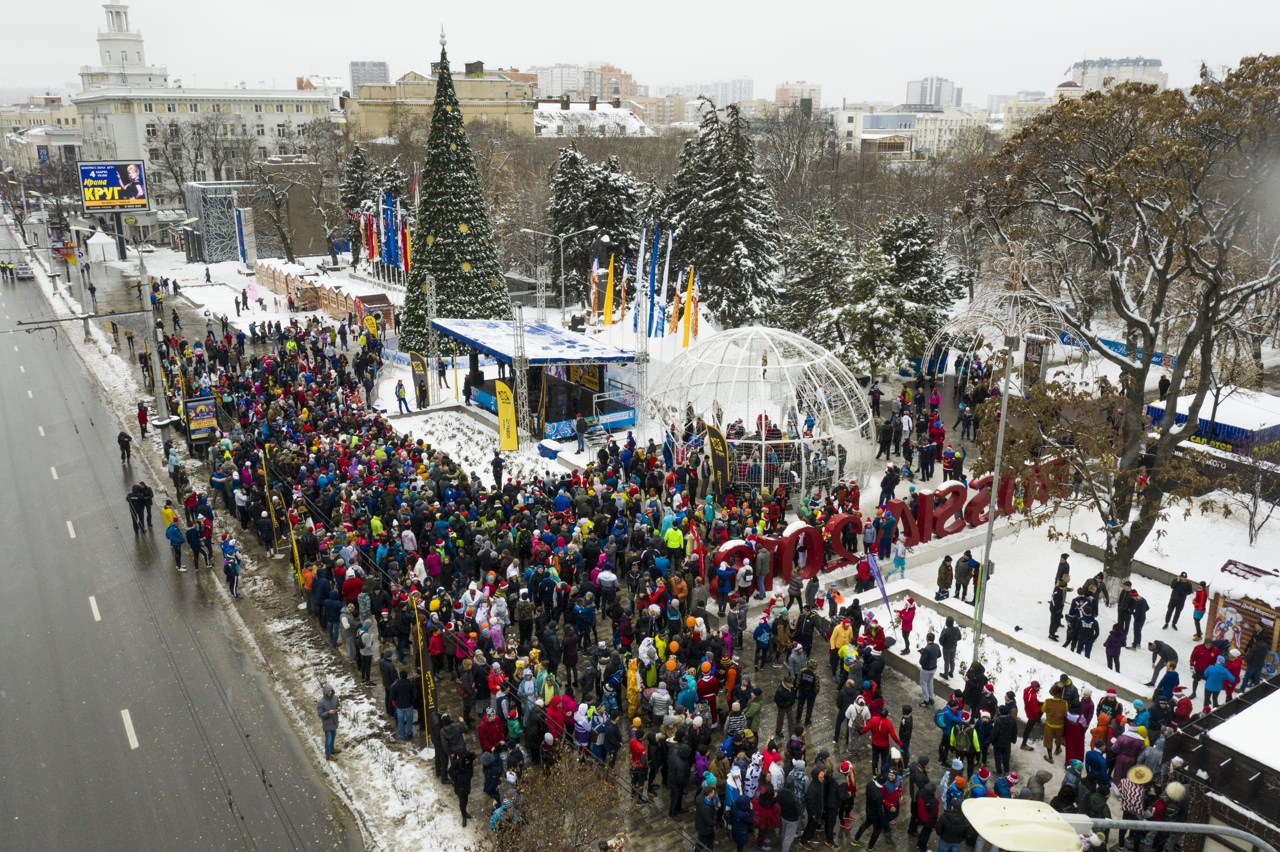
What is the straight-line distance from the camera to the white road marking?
1412cm

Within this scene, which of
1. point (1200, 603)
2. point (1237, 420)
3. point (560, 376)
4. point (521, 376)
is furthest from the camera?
point (560, 376)

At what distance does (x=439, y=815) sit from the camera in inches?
490

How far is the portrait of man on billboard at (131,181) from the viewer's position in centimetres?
5759

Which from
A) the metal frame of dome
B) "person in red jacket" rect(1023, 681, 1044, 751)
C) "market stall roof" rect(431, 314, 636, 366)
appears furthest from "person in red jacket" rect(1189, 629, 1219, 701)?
"market stall roof" rect(431, 314, 636, 366)

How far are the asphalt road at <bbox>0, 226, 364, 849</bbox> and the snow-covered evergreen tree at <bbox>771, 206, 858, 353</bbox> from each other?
22.5 meters

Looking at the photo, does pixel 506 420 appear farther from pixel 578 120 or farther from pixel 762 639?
pixel 578 120

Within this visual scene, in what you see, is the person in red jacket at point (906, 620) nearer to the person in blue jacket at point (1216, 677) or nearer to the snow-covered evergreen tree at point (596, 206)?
the person in blue jacket at point (1216, 677)

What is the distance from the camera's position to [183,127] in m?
95.7

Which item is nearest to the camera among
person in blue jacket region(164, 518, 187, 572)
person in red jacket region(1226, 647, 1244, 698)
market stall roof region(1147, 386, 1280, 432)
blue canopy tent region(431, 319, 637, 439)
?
person in red jacket region(1226, 647, 1244, 698)

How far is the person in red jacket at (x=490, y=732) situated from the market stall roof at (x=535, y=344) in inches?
584

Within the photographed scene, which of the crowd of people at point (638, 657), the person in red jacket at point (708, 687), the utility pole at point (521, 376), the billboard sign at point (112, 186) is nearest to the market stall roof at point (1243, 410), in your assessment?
the crowd of people at point (638, 657)

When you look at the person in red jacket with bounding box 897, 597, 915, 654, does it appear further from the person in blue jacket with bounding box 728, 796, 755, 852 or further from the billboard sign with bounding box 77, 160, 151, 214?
the billboard sign with bounding box 77, 160, 151, 214

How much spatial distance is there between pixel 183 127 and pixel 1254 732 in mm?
107320

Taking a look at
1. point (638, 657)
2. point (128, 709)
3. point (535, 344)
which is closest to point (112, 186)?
point (535, 344)
